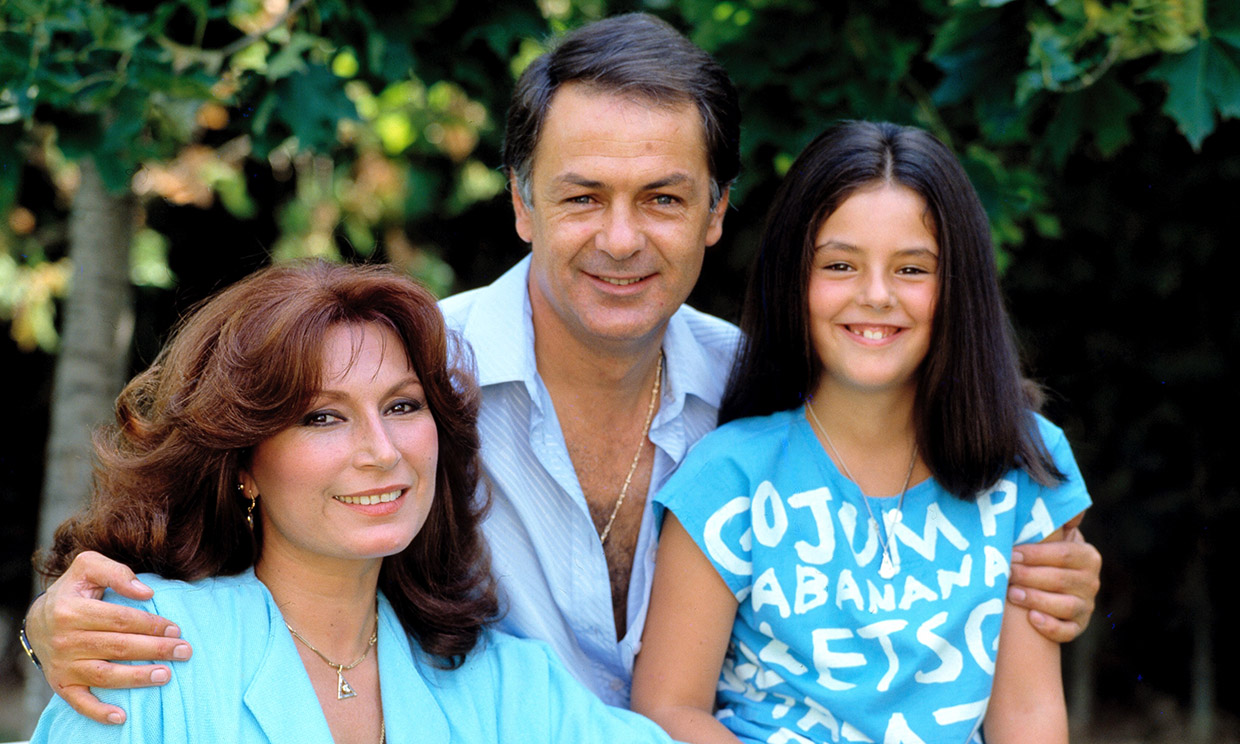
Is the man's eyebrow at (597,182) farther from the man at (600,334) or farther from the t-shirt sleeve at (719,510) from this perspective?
the t-shirt sleeve at (719,510)

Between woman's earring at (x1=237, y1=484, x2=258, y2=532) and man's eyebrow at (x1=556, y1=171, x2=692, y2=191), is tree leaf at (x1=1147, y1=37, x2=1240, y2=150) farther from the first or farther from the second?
woman's earring at (x1=237, y1=484, x2=258, y2=532)

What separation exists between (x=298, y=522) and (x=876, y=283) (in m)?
1.20

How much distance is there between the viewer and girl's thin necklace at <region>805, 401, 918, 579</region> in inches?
94.5

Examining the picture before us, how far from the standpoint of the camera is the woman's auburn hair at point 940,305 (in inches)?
92.3

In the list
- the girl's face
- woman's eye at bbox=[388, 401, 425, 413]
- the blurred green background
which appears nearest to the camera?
woman's eye at bbox=[388, 401, 425, 413]

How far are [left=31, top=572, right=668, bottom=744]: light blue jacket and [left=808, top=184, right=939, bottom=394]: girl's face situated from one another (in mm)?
857

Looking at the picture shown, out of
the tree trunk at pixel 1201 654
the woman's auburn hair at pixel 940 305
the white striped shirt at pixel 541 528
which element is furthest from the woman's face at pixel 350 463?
the tree trunk at pixel 1201 654

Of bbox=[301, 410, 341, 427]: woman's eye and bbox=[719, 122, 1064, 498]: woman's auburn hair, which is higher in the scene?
bbox=[719, 122, 1064, 498]: woman's auburn hair

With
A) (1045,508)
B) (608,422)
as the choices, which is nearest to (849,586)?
(1045,508)

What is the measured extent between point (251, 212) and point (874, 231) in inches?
104

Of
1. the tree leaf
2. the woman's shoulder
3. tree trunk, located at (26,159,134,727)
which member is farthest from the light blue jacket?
the tree leaf

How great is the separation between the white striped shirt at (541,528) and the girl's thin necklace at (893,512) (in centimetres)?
37

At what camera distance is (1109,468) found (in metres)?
4.74

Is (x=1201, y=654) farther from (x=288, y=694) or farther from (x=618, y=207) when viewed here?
(x=288, y=694)
